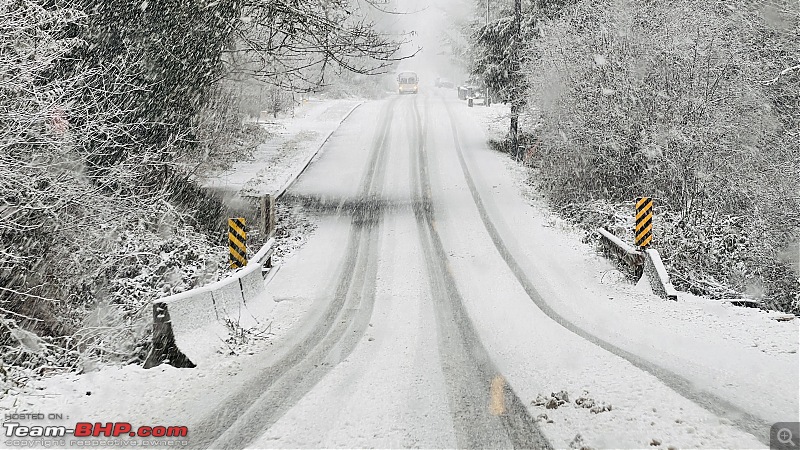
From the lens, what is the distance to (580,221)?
18969 mm

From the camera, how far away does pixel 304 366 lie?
26.8 ft

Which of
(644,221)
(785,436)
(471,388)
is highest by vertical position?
(644,221)

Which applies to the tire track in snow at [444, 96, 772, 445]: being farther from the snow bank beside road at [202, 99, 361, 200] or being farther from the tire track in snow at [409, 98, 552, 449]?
the snow bank beside road at [202, 99, 361, 200]

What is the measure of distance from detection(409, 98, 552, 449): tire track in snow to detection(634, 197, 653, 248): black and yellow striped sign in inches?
163

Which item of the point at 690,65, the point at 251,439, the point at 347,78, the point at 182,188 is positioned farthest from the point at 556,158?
the point at 347,78

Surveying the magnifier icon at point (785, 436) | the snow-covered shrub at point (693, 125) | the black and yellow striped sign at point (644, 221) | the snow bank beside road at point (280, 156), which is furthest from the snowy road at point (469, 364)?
the snow bank beside road at point (280, 156)

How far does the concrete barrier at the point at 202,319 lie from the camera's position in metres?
8.18

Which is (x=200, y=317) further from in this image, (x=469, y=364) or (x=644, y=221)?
(x=644, y=221)

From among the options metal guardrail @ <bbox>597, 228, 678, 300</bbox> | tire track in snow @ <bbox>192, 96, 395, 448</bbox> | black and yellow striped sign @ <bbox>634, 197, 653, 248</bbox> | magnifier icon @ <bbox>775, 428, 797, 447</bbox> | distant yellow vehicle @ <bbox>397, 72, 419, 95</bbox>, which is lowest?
tire track in snow @ <bbox>192, 96, 395, 448</bbox>

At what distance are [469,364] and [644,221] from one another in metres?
6.97

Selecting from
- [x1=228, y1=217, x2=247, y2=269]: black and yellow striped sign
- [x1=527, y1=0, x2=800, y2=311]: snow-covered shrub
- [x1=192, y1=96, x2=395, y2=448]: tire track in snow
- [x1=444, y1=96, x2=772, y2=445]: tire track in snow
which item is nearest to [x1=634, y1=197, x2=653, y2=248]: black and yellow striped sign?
[x1=527, y1=0, x2=800, y2=311]: snow-covered shrub

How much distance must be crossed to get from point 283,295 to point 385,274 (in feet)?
7.98

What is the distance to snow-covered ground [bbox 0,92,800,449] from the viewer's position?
6078 mm

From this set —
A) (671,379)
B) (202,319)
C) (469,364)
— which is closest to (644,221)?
(671,379)
